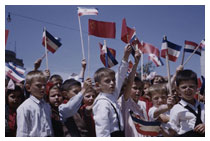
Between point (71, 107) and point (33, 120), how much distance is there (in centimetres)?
52

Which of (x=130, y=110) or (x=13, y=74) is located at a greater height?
(x=13, y=74)

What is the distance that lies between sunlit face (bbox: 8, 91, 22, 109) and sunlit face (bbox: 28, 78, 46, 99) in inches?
23.1

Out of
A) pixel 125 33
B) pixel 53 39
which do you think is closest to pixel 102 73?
pixel 125 33

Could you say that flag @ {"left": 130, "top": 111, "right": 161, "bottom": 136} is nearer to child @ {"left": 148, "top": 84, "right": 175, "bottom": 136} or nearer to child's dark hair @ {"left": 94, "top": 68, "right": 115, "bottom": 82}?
child @ {"left": 148, "top": 84, "right": 175, "bottom": 136}

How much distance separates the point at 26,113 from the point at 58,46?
288 centimetres

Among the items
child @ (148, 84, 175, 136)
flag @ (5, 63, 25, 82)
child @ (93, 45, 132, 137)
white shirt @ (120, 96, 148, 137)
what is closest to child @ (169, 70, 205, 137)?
child @ (148, 84, 175, 136)

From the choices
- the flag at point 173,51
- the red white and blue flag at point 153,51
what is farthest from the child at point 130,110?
the red white and blue flag at point 153,51

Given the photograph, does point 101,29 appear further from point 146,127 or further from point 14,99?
point 146,127

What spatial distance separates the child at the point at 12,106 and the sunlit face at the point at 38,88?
594 mm

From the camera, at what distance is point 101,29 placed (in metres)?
4.95

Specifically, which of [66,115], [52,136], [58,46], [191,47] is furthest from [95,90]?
[191,47]

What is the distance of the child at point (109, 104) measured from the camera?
2.65 metres

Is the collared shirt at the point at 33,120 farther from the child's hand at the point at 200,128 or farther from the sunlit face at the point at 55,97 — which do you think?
the child's hand at the point at 200,128
